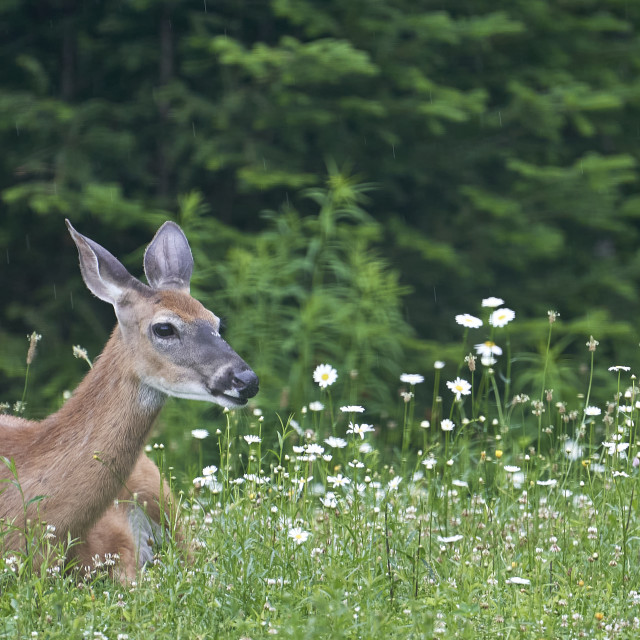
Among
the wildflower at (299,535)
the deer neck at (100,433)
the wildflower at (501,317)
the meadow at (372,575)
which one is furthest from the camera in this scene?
the wildflower at (501,317)

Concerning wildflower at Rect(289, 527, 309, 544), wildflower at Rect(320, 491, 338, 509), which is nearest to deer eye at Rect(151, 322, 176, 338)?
wildflower at Rect(320, 491, 338, 509)

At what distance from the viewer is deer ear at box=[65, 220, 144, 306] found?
169 inches

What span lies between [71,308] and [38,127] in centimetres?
140

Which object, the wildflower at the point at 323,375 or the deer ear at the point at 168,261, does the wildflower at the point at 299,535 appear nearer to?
Answer: the wildflower at the point at 323,375

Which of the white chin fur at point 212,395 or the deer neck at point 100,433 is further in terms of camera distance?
the white chin fur at point 212,395

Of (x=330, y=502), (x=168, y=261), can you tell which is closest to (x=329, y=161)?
(x=168, y=261)

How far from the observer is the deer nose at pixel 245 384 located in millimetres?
4016

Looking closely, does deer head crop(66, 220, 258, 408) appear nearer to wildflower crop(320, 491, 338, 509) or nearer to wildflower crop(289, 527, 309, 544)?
wildflower crop(320, 491, 338, 509)

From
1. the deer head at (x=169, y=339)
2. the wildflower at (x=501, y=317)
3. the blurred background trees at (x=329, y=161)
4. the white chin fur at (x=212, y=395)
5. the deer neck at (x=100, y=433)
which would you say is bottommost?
the blurred background trees at (x=329, y=161)

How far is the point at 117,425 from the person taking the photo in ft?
13.2

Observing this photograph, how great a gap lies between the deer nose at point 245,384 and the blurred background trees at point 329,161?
2.96 m

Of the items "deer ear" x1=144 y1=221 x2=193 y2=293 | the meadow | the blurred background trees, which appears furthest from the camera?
the blurred background trees

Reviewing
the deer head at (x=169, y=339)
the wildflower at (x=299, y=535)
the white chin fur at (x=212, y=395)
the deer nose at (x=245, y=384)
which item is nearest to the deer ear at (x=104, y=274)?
the deer head at (x=169, y=339)

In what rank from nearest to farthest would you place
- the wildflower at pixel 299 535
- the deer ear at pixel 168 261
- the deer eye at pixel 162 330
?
1. the wildflower at pixel 299 535
2. the deer eye at pixel 162 330
3. the deer ear at pixel 168 261
